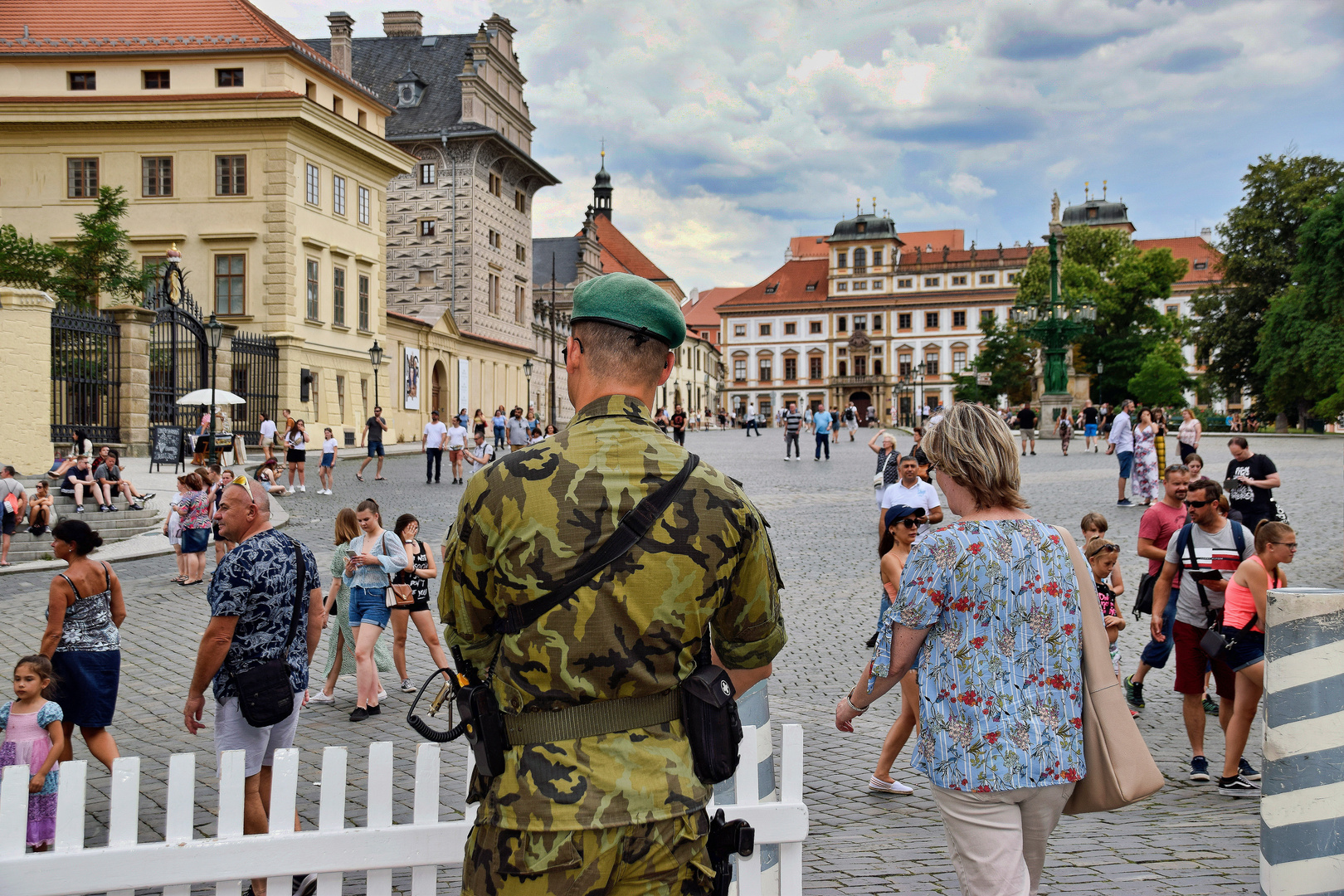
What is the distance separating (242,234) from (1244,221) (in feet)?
154

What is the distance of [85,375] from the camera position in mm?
24234

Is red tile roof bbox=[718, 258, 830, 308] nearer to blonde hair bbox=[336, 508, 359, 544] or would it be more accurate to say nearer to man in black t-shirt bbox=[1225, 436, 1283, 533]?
man in black t-shirt bbox=[1225, 436, 1283, 533]

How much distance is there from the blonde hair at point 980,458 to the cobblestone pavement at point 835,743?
88.4 inches

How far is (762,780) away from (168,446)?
24.0 meters

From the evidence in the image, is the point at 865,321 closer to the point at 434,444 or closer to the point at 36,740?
the point at 434,444

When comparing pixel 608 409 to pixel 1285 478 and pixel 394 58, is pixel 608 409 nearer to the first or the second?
pixel 1285 478

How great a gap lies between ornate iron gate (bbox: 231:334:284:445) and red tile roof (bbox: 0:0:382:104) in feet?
32.8

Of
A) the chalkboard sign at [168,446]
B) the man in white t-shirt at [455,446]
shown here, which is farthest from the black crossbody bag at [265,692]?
the chalkboard sign at [168,446]

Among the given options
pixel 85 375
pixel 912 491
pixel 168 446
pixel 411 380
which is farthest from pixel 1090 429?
pixel 85 375

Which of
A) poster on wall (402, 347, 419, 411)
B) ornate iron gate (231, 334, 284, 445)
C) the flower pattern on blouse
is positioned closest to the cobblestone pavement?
the flower pattern on blouse

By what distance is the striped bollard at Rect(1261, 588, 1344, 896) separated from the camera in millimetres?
3275

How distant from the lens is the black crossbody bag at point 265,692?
4.81m

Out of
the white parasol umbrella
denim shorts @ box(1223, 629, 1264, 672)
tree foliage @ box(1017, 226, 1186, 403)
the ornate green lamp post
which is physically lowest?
denim shorts @ box(1223, 629, 1264, 672)

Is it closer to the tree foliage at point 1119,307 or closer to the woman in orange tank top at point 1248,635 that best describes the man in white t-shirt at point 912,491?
the woman in orange tank top at point 1248,635
